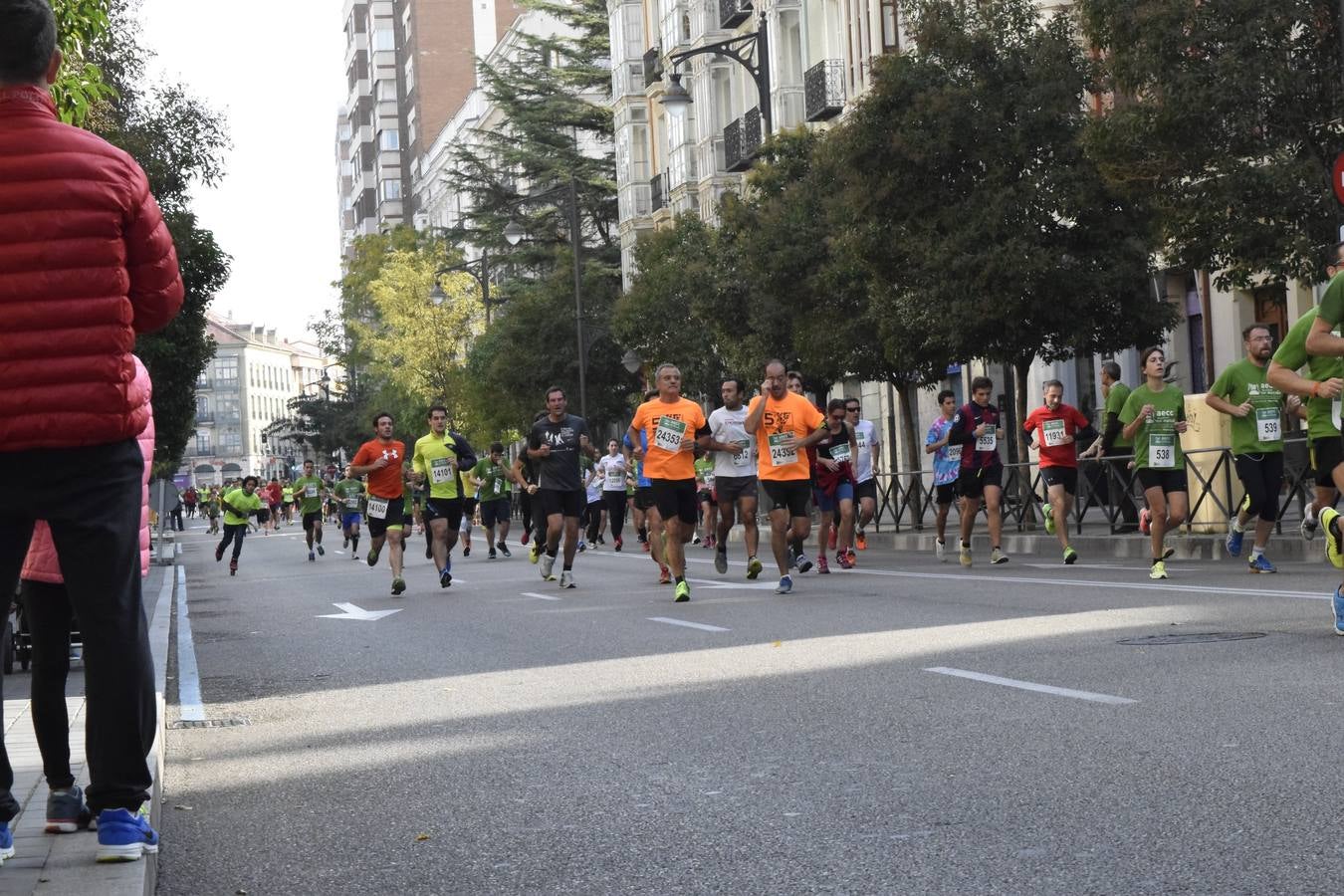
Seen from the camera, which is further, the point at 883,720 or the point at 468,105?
the point at 468,105

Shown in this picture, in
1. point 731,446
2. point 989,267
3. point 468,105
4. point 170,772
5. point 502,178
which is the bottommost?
point 170,772

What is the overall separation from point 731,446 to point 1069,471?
13.5 feet

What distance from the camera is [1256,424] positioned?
1616 centimetres

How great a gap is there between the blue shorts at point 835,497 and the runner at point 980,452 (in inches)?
63.6

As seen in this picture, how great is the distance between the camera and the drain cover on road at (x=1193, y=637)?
35.7 ft

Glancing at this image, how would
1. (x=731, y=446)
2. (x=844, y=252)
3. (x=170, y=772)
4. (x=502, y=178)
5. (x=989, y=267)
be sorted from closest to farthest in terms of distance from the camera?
(x=170, y=772), (x=731, y=446), (x=989, y=267), (x=844, y=252), (x=502, y=178)

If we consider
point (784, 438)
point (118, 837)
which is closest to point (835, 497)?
point (784, 438)

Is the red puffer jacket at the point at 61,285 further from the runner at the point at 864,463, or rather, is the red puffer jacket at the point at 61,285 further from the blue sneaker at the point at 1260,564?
the runner at the point at 864,463

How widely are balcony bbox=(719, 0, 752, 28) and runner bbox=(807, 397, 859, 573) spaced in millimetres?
30351

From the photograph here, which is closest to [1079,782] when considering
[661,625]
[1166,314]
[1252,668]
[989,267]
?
[1252,668]

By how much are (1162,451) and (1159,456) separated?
0.21ft

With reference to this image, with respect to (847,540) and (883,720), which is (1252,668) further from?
(847,540)

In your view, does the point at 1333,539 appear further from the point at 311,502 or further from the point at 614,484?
the point at 311,502

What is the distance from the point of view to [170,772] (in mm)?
8438
